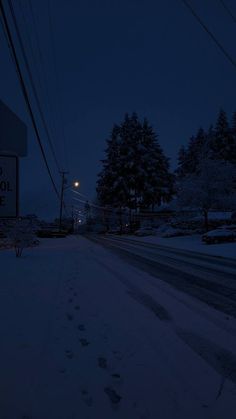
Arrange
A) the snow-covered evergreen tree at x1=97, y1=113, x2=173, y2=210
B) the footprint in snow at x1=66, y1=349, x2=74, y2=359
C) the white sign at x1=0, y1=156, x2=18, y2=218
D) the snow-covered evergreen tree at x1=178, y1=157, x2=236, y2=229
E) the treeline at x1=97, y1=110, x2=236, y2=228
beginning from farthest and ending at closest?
the snow-covered evergreen tree at x1=97, y1=113, x2=173, y2=210
the treeline at x1=97, y1=110, x2=236, y2=228
the snow-covered evergreen tree at x1=178, y1=157, x2=236, y2=229
the footprint in snow at x1=66, y1=349, x2=74, y2=359
the white sign at x1=0, y1=156, x2=18, y2=218

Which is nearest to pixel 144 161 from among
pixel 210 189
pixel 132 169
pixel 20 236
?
pixel 132 169

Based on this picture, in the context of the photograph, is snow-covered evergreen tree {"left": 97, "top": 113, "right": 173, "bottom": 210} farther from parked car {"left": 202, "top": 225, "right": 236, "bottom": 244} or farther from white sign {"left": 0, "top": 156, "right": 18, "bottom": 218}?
white sign {"left": 0, "top": 156, "right": 18, "bottom": 218}

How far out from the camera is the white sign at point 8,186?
2.94 meters

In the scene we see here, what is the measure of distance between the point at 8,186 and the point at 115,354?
9.63ft

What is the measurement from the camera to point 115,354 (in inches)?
188

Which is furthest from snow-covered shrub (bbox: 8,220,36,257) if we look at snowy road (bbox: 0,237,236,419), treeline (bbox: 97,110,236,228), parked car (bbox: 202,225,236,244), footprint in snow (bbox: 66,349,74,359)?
treeline (bbox: 97,110,236,228)

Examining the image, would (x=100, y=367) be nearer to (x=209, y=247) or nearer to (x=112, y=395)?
(x=112, y=395)

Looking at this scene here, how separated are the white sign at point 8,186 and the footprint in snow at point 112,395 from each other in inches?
82.6

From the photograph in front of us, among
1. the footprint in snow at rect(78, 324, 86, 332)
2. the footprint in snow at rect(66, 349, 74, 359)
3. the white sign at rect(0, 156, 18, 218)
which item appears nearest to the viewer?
the white sign at rect(0, 156, 18, 218)

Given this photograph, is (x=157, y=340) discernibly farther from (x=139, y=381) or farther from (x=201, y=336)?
(x=139, y=381)

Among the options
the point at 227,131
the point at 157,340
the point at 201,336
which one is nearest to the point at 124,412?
the point at 157,340

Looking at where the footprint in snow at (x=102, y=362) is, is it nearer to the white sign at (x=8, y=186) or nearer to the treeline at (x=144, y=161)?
the white sign at (x=8, y=186)

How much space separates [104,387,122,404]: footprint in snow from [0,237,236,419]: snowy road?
0.4 inches

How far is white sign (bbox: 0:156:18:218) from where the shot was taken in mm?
2936
